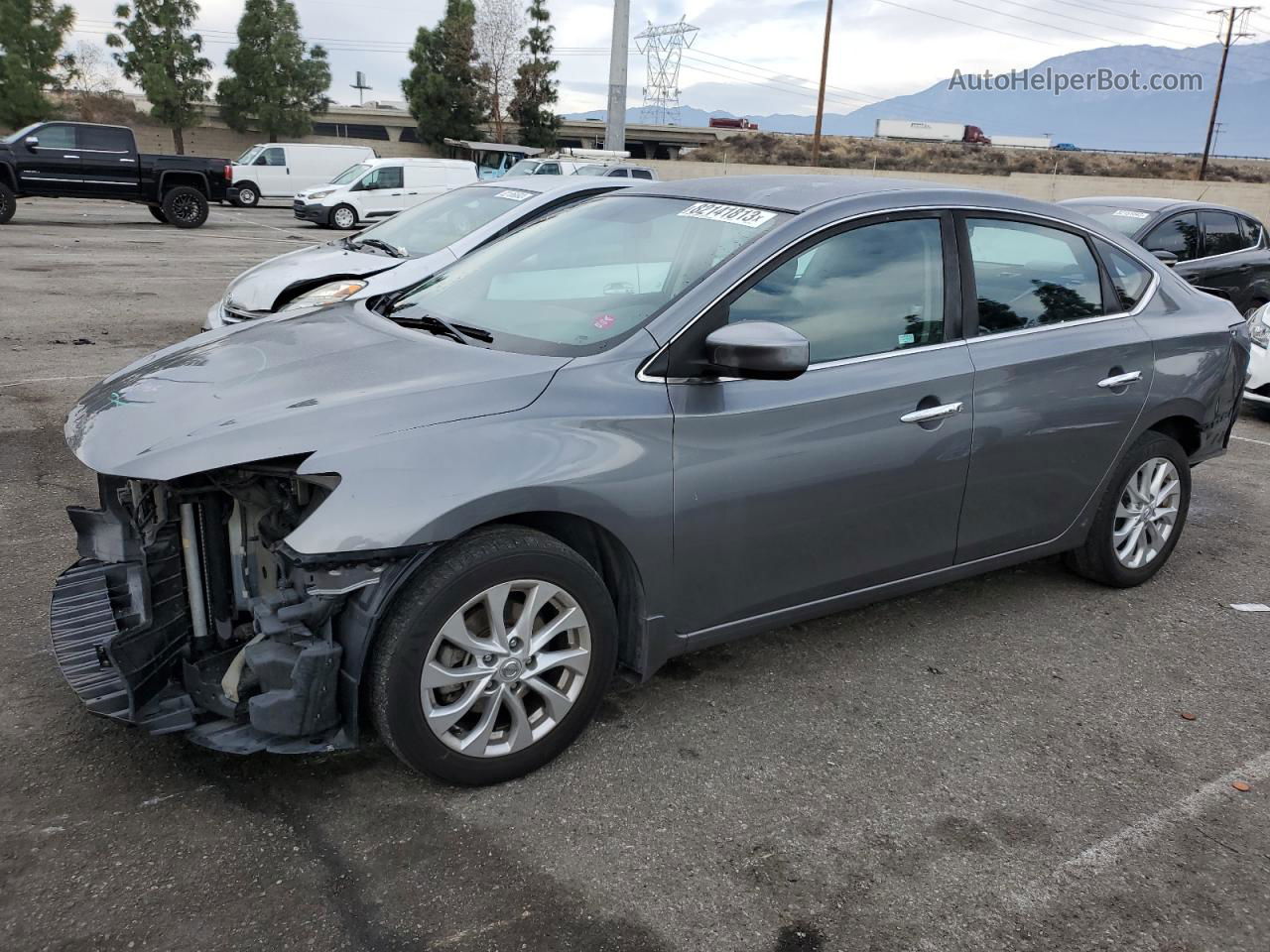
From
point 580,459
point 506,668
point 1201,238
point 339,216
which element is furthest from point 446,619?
point 339,216

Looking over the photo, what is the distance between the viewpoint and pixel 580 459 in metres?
2.87

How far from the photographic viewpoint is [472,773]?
2.85 m

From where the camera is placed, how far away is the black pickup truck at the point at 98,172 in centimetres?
2053

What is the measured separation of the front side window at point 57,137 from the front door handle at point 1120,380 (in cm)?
2243

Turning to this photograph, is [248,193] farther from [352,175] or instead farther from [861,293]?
[861,293]

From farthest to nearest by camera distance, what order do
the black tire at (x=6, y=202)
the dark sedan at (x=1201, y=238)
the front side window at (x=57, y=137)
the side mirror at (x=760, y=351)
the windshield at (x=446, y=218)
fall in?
the front side window at (x=57, y=137)
the black tire at (x=6, y=202)
the dark sedan at (x=1201, y=238)
the windshield at (x=446, y=218)
the side mirror at (x=760, y=351)

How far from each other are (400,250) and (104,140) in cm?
1694

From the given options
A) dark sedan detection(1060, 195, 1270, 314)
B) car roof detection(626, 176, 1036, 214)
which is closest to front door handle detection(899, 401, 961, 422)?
car roof detection(626, 176, 1036, 214)

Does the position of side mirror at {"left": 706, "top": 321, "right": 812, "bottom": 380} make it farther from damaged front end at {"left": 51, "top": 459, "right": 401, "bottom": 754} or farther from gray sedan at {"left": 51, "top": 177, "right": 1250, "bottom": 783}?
damaged front end at {"left": 51, "top": 459, "right": 401, "bottom": 754}

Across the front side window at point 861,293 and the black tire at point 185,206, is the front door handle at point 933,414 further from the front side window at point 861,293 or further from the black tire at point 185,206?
the black tire at point 185,206

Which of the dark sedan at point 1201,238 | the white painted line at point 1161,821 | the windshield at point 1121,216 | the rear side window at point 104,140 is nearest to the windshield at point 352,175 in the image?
the rear side window at point 104,140

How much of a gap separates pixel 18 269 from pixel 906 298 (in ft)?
45.4

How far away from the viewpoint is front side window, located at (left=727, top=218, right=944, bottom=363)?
3.32 meters

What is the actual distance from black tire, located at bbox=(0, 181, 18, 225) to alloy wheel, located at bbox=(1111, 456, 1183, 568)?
22.3 meters
